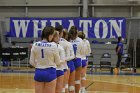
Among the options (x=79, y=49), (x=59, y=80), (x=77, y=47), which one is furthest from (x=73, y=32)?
(x=59, y=80)

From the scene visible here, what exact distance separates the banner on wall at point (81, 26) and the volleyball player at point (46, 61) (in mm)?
15420

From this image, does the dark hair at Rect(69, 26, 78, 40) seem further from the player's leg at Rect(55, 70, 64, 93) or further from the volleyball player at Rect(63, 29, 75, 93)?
the player's leg at Rect(55, 70, 64, 93)

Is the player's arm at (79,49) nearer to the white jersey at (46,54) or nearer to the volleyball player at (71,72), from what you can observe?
the volleyball player at (71,72)

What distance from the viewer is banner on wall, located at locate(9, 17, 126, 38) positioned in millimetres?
22197

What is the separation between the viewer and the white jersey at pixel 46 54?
696 cm

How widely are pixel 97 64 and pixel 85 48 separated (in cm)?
1204

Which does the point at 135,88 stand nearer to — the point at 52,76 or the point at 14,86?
the point at 14,86

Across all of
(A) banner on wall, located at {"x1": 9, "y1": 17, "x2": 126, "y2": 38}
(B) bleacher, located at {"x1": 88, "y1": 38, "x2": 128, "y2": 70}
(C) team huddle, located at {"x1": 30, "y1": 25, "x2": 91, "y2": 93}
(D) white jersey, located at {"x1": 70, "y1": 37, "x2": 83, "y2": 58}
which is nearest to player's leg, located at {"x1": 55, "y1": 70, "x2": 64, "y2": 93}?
(C) team huddle, located at {"x1": 30, "y1": 25, "x2": 91, "y2": 93}

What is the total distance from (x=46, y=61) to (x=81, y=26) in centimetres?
1571

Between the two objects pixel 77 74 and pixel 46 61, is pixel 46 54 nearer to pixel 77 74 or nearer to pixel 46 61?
pixel 46 61

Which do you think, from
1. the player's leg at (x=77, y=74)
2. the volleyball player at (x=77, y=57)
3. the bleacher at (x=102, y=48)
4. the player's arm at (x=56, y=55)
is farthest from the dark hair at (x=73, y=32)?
the bleacher at (x=102, y=48)

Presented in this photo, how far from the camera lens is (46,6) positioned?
26.5 metres

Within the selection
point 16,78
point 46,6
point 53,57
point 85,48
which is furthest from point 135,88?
point 46,6

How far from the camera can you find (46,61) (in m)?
7.00
